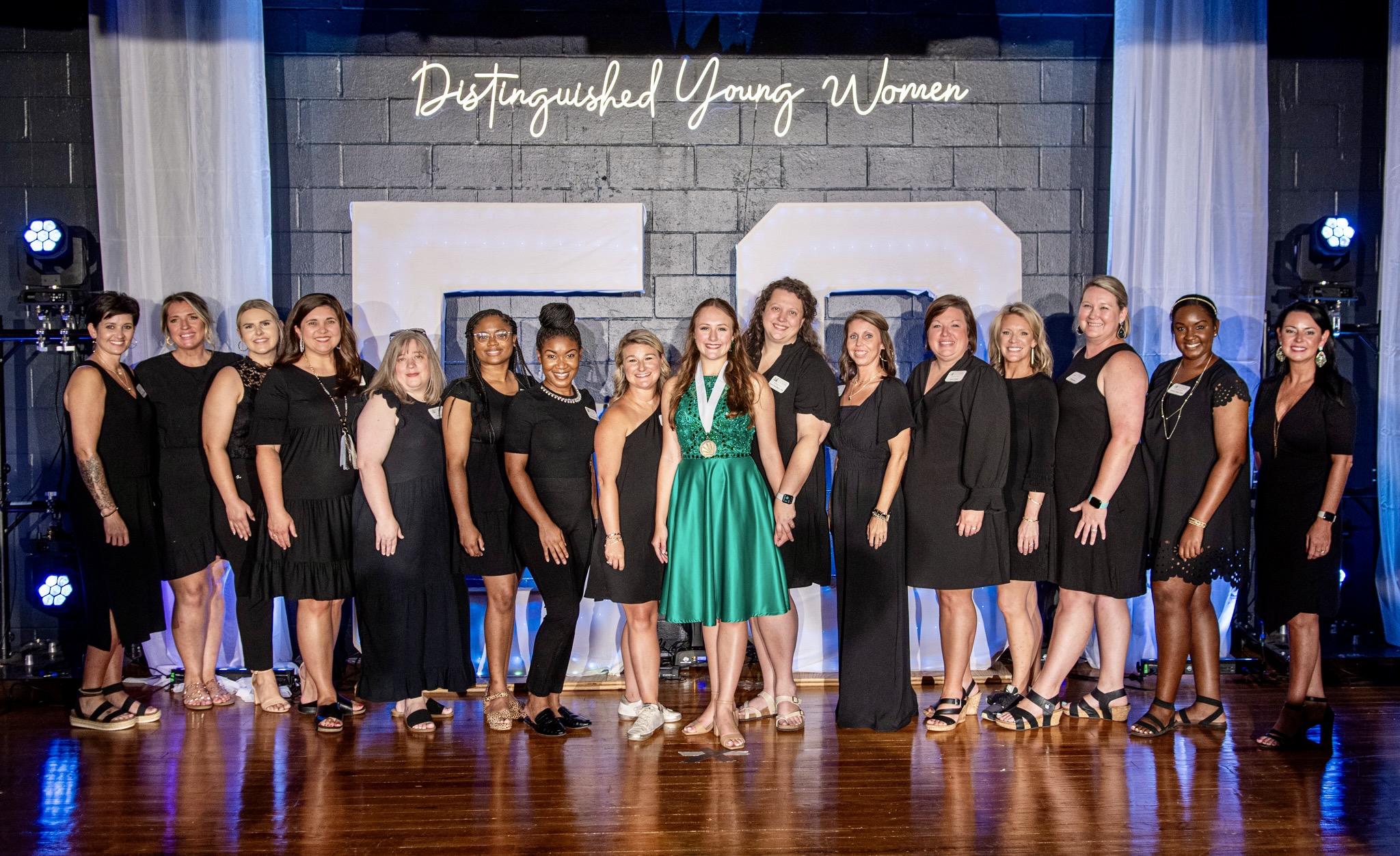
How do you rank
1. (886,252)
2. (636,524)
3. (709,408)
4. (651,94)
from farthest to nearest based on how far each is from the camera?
(651,94) → (886,252) → (636,524) → (709,408)

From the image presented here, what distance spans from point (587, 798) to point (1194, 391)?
2608 mm

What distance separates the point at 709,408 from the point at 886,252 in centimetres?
184

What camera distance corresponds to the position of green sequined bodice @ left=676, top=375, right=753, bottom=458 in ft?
12.7

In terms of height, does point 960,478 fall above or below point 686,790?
above

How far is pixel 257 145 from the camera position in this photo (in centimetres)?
506

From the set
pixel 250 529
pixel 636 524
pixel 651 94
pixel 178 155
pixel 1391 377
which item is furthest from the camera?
pixel 651 94

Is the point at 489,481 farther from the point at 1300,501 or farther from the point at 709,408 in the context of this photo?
the point at 1300,501

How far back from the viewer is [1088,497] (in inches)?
164

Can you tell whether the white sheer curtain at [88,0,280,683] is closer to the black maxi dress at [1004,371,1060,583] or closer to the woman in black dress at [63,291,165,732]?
the woman in black dress at [63,291,165,732]

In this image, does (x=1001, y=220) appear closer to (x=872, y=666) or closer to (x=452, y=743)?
(x=872, y=666)

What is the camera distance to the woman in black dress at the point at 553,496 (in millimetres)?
4066

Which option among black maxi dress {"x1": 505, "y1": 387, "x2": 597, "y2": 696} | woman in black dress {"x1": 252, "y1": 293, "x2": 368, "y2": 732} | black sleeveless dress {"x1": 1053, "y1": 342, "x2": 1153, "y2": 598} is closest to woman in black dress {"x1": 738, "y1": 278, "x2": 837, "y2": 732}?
black maxi dress {"x1": 505, "y1": 387, "x2": 597, "y2": 696}

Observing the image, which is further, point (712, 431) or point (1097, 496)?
point (1097, 496)

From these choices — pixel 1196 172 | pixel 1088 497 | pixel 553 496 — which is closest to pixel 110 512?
pixel 553 496
